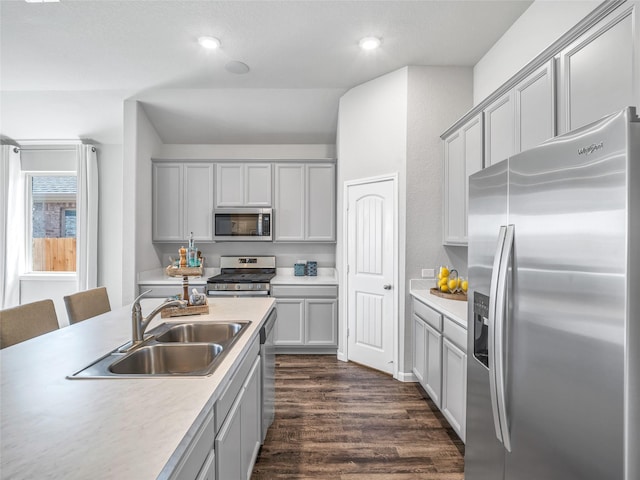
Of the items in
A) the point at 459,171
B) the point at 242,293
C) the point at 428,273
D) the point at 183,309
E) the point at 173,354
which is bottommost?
the point at 242,293

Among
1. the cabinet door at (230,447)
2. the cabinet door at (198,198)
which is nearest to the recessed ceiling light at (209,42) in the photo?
the cabinet door at (198,198)

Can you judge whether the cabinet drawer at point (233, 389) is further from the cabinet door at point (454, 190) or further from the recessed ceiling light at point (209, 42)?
the recessed ceiling light at point (209, 42)

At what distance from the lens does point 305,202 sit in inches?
177

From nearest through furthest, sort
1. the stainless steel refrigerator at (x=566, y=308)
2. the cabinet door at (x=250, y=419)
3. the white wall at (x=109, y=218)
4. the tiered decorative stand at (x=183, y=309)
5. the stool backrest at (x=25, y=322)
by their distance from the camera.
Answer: the stainless steel refrigerator at (x=566, y=308), the cabinet door at (x=250, y=419), the stool backrest at (x=25, y=322), the tiered decorative stand at (x=183, y=309), the white wall at (x=109, y=218)

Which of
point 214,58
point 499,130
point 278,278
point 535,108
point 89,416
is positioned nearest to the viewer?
point 89,416

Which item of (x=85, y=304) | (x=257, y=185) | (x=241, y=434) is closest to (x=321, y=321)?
(x=257, y=185)

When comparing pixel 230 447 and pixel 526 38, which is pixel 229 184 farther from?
pixel 230 447

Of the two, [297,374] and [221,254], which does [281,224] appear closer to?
[221,254]

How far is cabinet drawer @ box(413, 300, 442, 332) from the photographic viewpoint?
2.58m

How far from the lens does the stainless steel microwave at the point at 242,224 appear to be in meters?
4.46

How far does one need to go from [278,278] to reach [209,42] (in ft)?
8.82

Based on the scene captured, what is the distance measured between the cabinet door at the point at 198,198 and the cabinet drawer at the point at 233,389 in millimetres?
2992

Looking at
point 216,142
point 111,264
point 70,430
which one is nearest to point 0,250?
point 111,264

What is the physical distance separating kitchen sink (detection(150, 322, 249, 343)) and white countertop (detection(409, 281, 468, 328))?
1.35 m
